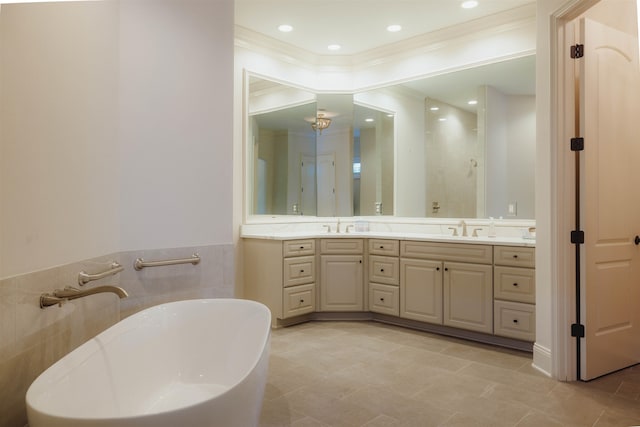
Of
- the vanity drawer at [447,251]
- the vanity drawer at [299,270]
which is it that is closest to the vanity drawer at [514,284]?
the vanity drawer at [447,251]

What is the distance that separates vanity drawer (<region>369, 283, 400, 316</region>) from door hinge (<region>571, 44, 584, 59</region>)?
7.54 feet

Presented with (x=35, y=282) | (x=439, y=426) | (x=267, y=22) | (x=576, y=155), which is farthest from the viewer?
(x=267, y=22)

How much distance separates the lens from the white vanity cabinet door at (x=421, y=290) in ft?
11.9

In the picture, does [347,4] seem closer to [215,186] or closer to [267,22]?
[267,22]

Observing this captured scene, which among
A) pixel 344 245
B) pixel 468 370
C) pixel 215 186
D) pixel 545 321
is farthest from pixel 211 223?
pixel 545 321

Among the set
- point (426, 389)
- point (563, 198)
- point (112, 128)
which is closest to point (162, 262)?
point (112, 128)

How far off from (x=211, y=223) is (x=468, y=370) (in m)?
2.01

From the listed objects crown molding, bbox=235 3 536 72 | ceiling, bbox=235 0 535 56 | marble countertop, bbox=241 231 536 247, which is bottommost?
marble countertop, bbox=241 231 536 247

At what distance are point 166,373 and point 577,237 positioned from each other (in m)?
2.58

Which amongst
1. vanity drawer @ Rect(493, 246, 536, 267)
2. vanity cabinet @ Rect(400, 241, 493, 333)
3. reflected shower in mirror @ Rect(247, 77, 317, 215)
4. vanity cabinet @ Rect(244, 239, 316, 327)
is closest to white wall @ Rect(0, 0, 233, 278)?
vanity cabinet @ Rect(244, 239, 316, 327)

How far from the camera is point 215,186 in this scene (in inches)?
107

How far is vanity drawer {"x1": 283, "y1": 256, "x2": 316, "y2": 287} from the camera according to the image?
150 inches

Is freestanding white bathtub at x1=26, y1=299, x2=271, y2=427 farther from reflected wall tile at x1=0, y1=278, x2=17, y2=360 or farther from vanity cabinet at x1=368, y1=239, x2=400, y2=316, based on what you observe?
Answer: vanity cabinet at x1=368, y1=239, x2=400, y2=316

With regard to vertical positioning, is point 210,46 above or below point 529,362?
above
